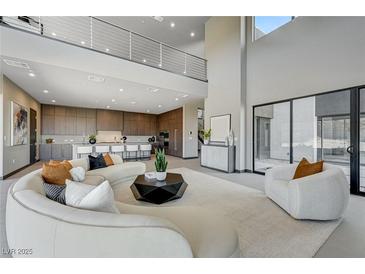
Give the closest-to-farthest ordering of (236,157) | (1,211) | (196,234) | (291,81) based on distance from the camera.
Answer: (196,234) < (1,211) < (291,81) < (236,157)

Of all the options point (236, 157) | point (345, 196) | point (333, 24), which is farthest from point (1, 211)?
point (333, 24)

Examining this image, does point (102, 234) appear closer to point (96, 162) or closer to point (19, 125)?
point (96, 162)

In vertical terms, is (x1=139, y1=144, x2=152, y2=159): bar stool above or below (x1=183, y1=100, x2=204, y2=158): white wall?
below

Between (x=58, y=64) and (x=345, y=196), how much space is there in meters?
6.16

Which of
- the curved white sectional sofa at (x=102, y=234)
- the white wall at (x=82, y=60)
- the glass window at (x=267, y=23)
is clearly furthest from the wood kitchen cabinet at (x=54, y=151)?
the glass window at (x=267, y=23)

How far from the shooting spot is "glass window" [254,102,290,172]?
17.1ft

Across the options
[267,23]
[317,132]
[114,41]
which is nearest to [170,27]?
[114,41]

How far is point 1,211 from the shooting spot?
9.07ft

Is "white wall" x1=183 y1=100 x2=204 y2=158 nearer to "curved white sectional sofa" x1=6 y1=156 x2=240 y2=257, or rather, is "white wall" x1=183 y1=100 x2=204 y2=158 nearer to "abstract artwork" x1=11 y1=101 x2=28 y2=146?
"abstract artwork" x1=11 y1=101 x2=28 y2=146

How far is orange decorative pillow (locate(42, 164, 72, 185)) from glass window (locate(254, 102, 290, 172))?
5.33m

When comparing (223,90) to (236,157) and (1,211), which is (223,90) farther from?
(1,211)

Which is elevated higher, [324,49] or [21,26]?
[21,26]

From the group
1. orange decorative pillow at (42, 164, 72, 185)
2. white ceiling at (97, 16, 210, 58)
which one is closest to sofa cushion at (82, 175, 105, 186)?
orange decorative pillow at (42, 164, 72, 185)

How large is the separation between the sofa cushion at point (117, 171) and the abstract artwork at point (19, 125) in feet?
12.2
